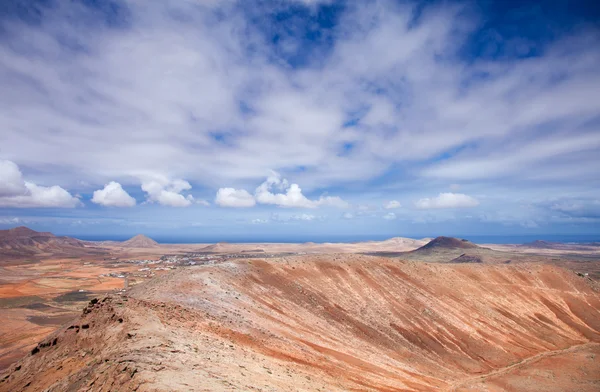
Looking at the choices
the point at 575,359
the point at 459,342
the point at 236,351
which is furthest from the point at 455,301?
the point at 236,351

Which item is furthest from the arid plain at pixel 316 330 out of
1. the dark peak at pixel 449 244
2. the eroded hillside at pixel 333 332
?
the dark peak at pixel 449 244

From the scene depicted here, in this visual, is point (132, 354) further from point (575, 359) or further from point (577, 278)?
point (577, 278)

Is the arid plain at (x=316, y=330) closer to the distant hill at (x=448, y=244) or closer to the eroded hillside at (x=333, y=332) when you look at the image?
the eroded hillside at (x=333, y=332)

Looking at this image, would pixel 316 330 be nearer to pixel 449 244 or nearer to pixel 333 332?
pixel 333 332

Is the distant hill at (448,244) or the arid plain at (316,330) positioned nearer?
the arid plain at (316,330)

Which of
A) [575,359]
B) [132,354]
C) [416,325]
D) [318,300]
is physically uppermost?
[132,354]

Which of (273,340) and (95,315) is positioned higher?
(95,315)

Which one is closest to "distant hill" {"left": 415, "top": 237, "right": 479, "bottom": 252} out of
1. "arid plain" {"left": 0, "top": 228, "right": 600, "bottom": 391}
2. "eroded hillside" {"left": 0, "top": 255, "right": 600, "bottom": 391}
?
"eroded hillside" {"left": 0, "top": 255, "right": 600, "bottom": 391}
